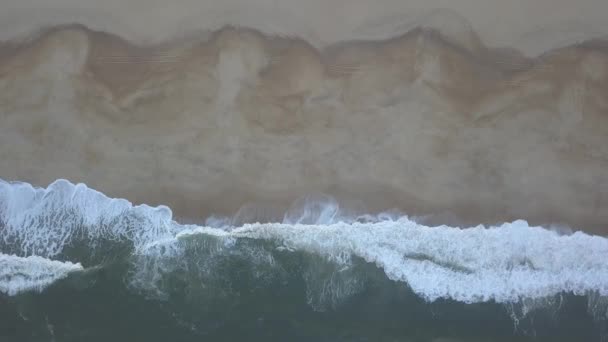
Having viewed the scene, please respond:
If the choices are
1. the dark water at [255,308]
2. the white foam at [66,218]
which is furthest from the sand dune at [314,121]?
the dark water at [255,308]

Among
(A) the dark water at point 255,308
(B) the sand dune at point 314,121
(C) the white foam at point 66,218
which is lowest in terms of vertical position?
(A) the dark water at point 255,308

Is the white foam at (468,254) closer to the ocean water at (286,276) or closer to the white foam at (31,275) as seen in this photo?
the ocean water at (286,276)

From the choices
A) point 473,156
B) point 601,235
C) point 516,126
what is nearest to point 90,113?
point 473,156

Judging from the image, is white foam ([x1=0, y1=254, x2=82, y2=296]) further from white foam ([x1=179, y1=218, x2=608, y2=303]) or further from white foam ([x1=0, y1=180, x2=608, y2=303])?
white foam ([x1=179, y1=218, x2=608, y2=303])

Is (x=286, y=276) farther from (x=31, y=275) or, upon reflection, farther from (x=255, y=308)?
(x=31, y=275)

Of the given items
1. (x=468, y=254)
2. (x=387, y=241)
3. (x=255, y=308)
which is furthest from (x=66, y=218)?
(x=468, y=254)

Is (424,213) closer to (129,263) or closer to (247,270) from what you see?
(247,270)

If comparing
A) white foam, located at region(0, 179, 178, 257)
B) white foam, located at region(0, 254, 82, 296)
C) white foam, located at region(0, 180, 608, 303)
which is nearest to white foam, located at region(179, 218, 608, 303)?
white foam, located at region(0, 180, 608, 303)

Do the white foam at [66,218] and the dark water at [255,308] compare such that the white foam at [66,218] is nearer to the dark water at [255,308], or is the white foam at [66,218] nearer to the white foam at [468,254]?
the dark water at [255,308]

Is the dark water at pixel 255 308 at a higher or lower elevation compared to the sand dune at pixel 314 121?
lower
